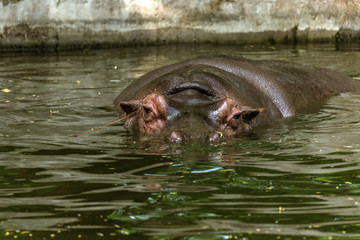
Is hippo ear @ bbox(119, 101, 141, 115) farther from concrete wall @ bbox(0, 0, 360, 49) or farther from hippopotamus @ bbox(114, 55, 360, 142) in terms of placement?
concrete wall @ bbox(0, 0, 360, 49)

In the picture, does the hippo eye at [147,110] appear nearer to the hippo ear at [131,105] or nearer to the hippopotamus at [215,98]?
the hippopotamus at [215,98]

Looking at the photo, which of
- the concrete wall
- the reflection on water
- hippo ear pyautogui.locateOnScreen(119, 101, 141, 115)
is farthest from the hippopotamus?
the concrete wall

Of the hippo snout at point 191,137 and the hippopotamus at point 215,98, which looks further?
the hippopotamus at point 215,98

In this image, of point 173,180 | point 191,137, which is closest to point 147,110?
point 191,137

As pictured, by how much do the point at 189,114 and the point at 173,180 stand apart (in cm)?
134

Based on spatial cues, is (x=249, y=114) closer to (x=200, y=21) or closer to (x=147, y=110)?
(x=147, y=110)

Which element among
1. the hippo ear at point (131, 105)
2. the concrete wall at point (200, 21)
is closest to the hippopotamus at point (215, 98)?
the hippo ear at point (131, 105)

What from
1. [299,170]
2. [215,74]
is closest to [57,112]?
[215,74]

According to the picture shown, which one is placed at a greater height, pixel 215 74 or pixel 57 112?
pixel 215 74

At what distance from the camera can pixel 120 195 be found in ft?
11.7

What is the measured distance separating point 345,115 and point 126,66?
5391 mm

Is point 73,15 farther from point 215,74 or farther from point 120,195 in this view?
point 120,195

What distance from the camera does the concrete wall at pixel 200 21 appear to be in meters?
14.0

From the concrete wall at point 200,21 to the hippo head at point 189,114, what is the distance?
847cm
